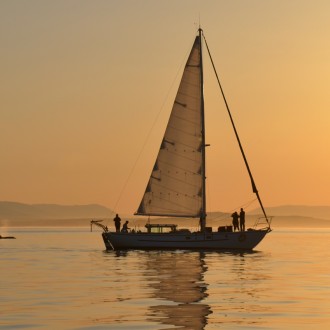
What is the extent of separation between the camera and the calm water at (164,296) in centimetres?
2880

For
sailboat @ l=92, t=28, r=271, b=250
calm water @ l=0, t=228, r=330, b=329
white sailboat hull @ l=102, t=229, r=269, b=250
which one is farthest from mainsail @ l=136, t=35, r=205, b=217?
calm water @ l=0, t=228, r=330, b=329

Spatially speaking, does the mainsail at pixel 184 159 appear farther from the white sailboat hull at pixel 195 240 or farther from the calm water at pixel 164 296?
the calm water at pixel 164 296

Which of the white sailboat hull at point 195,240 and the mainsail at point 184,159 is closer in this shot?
the white sailboat hull at point 195,240

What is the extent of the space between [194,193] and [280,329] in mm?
54179

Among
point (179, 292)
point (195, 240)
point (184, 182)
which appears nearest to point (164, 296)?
point (179, 292)

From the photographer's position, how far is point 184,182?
82.0m

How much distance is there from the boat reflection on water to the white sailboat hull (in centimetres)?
1757

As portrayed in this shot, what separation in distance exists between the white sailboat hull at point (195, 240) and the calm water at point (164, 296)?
19922 mm

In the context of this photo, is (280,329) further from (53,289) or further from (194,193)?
(194,193)

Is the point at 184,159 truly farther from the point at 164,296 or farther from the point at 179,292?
the point at 164,296

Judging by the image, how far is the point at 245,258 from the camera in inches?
2783

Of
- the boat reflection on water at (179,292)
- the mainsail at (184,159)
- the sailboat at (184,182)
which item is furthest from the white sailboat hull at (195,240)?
the boat reflection on water at (179,292)

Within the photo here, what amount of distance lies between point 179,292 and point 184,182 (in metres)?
44.2

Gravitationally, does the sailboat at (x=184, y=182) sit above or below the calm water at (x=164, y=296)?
above
